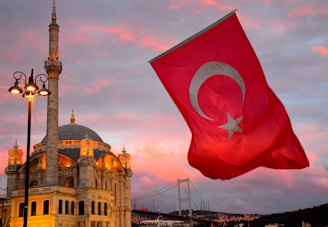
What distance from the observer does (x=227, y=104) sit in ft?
37.5

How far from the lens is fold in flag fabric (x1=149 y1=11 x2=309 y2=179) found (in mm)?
10922

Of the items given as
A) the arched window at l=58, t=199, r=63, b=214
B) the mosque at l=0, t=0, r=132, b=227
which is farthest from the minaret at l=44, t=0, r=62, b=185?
the arched window at l=58, t=199, r=63, b=214

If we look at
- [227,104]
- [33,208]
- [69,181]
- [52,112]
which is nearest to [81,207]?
[33,208]

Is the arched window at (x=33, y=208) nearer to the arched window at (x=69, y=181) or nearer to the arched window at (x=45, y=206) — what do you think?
the arched window at (x=45, y=206)

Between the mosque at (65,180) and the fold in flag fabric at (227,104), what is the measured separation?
4998cm

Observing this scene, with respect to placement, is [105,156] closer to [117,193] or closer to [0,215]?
[117,193]

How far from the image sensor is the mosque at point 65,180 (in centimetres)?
5906

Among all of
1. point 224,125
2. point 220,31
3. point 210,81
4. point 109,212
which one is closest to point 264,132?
point 224,125

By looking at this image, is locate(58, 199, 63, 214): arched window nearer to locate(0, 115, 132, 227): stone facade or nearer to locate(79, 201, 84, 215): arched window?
locate(0, 115, 132, 227): stone facade

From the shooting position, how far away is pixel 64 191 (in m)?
61.2

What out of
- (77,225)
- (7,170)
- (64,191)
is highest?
(7,170)

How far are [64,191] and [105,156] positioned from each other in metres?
15.3

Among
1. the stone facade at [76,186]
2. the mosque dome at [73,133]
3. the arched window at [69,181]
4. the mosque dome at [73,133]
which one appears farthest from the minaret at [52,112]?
the mosque dome at [73,133]

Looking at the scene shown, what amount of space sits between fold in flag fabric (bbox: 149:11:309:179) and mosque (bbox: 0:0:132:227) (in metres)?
50.0
